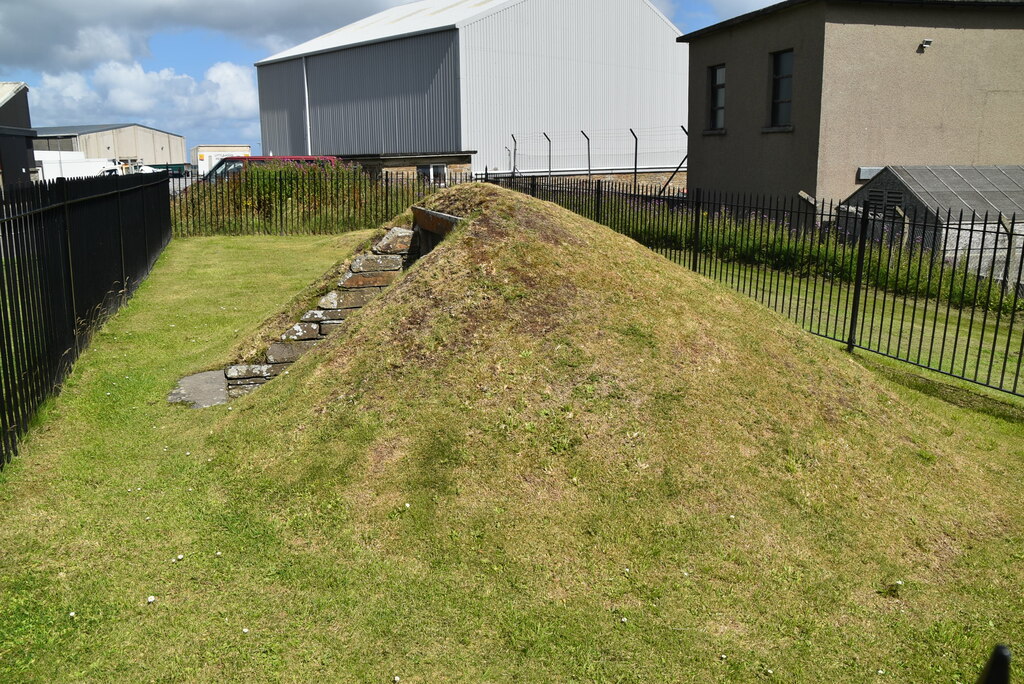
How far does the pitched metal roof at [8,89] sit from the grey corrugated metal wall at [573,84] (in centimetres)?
2265

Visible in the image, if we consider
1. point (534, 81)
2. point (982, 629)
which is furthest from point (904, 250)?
point (534, 81)

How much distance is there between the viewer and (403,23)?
130 ft

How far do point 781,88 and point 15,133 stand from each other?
32.9 meters

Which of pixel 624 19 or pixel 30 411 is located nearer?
pixel 30 411

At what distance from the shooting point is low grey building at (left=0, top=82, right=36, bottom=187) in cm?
3475

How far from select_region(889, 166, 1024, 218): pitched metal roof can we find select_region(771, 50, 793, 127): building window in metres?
3.41

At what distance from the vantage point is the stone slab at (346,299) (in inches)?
334

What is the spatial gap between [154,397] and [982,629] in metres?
6.91

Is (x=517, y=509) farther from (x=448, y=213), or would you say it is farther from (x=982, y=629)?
(x=448, y=213)

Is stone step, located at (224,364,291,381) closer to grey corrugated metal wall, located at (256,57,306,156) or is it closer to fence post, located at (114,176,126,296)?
fence post, located at (114,176,126,296)

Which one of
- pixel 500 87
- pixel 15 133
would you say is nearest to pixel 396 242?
pixel 500 87

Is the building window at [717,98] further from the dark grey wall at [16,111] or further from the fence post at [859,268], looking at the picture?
the dark grey wall at [16,111]

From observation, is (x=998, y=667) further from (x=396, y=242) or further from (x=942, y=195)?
(x=942, y=195)

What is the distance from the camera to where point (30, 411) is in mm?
6801
